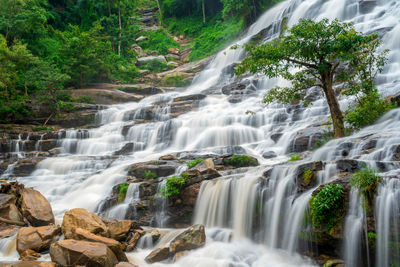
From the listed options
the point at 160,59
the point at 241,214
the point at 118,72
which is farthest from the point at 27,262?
the point at 160,59

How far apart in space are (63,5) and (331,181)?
43.1 metres

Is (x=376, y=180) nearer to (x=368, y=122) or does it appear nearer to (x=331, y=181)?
(x=331, y=181)

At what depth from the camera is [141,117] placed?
74.9ft

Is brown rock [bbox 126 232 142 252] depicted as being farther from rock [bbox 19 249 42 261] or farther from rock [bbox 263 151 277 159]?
rock [bbox 263 151 277 159]

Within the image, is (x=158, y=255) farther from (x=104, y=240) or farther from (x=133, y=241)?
(x=104, y=240)

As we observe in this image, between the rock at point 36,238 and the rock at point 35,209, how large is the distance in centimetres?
134

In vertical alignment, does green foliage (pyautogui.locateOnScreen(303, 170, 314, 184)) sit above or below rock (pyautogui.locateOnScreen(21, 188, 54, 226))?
above

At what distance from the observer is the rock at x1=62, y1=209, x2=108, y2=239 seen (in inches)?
300

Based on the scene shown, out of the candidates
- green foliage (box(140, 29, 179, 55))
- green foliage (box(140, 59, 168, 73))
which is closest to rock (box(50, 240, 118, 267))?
green foliage (box(140, 59, 168, 73))

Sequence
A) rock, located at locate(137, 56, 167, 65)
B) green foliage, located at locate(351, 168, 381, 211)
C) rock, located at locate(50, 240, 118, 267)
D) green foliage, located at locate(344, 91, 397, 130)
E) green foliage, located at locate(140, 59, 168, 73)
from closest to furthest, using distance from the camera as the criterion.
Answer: green foliage, located at locate(351, 168, 381, 211) < rock, located at locate(50, 240, 118, 267) < green foliage, located at locate(344, 91, 397, 130) < green foliage, located at locate(140, 59, 168, 73) < rock, located at locate(137, 56, 167, 65)

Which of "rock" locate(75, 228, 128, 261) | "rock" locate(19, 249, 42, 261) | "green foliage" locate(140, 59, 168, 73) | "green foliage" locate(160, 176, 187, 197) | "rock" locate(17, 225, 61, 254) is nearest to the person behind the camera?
"rock" locate(75, 228, 128, 261)

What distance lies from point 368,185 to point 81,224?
265 inches

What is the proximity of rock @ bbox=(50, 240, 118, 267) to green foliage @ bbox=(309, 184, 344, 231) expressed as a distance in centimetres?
441

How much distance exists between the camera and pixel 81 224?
7746 mm
